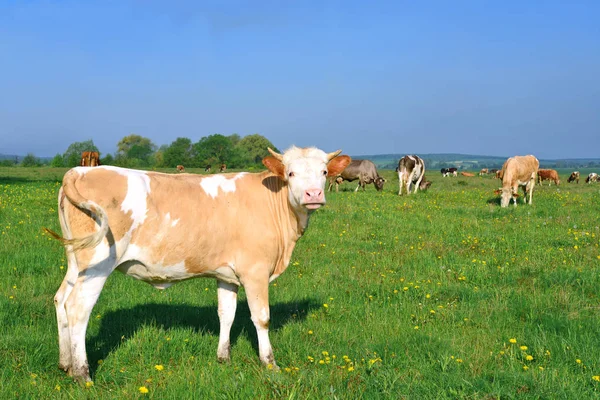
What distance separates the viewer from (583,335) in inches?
233

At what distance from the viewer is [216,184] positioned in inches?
226

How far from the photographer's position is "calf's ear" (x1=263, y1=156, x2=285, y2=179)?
568cm

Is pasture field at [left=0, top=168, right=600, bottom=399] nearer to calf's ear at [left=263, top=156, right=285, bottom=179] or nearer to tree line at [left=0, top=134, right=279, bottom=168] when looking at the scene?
calf's ear at [left=263, top=156, right=285, bottom=179]

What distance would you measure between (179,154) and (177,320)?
101537 mm

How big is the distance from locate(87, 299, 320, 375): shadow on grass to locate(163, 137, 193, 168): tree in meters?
97.6

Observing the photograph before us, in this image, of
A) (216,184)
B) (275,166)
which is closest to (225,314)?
(216,184)

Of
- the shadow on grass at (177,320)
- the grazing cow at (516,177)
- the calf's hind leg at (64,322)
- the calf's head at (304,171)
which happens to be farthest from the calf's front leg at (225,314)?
the grazing cow at (516,177)

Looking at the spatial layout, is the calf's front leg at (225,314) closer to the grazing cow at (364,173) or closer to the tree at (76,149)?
the grazing cow at (364,173)

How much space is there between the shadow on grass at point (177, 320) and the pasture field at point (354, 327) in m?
0.03

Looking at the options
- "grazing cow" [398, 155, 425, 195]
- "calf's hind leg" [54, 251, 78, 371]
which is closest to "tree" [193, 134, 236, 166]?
"grazing cow" [398, 155, 425, 195]

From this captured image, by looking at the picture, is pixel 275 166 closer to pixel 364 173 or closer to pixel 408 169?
pixel 408 169

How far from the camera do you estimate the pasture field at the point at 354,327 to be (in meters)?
4.61

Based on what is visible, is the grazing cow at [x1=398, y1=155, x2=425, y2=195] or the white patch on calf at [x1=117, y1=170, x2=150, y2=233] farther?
the grazing cow at [x1=398, y1=155, x2=425, y2=195]

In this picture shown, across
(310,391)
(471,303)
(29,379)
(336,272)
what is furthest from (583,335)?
(29,379)
